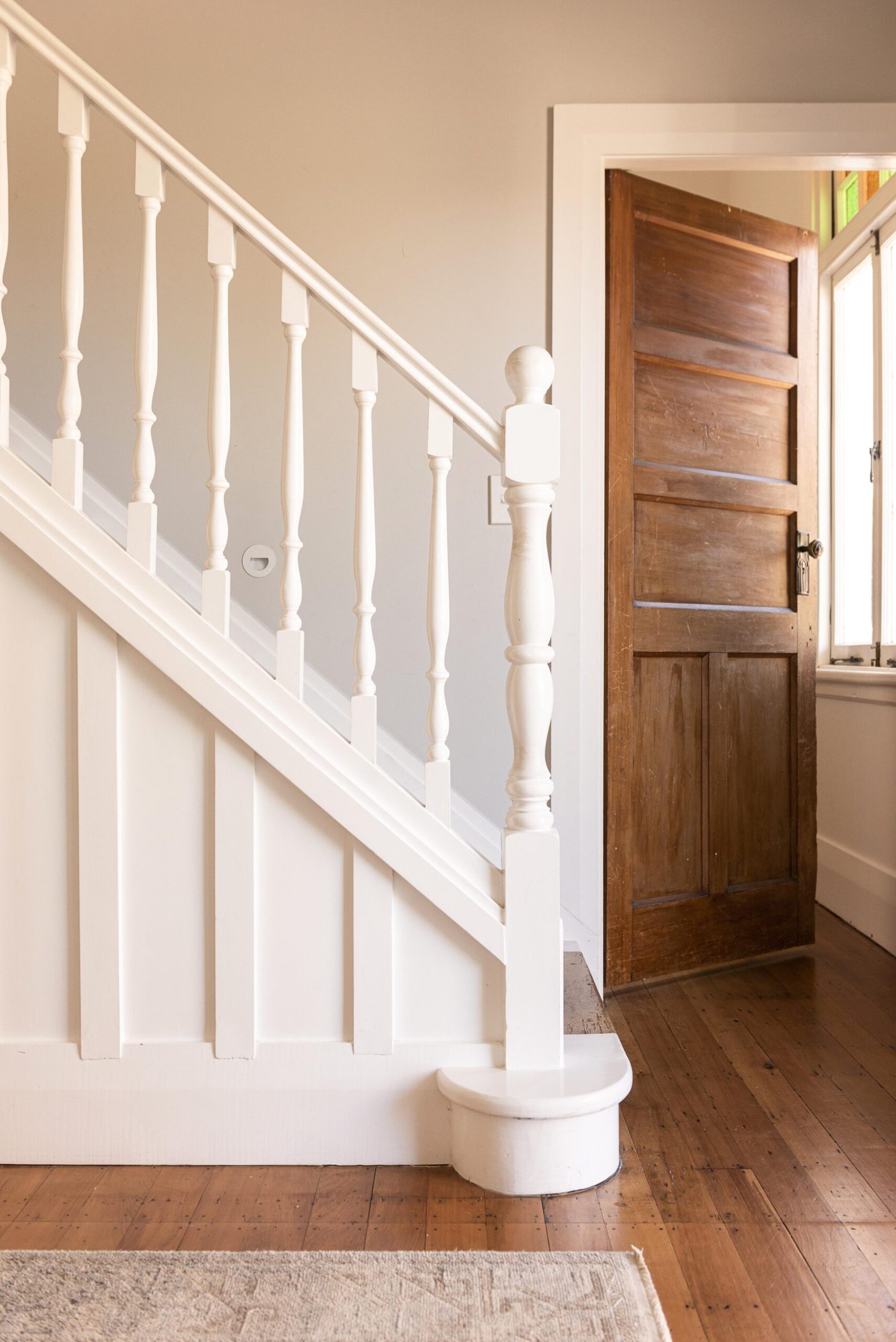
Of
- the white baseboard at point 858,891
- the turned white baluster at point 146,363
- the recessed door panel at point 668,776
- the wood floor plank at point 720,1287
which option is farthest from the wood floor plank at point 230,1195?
the white baseboard at point 858,891

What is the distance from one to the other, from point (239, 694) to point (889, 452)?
2.40 meters

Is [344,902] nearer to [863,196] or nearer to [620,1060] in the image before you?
[620,1060]

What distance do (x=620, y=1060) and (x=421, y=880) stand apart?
460mm

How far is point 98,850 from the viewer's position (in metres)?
1.66

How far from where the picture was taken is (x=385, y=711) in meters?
2.58

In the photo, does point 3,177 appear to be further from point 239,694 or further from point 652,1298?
point 652,1298

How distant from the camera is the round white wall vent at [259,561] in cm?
256

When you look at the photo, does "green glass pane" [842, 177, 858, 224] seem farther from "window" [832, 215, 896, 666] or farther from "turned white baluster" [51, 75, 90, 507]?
"turned white baluster" [51, 75, 90, 507]

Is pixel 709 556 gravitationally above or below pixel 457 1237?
above

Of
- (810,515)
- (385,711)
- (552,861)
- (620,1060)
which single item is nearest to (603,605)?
(385,711)

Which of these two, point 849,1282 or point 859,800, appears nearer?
point 849,1282

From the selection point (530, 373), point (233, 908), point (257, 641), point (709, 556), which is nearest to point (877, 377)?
point (709, 556)

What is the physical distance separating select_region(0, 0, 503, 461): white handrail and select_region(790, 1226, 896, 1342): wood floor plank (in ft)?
4.18

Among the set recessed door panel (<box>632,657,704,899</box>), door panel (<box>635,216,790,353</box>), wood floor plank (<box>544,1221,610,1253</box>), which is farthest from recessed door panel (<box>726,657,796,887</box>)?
wood floor plank (<box>544,1221,610,1253</box>)
